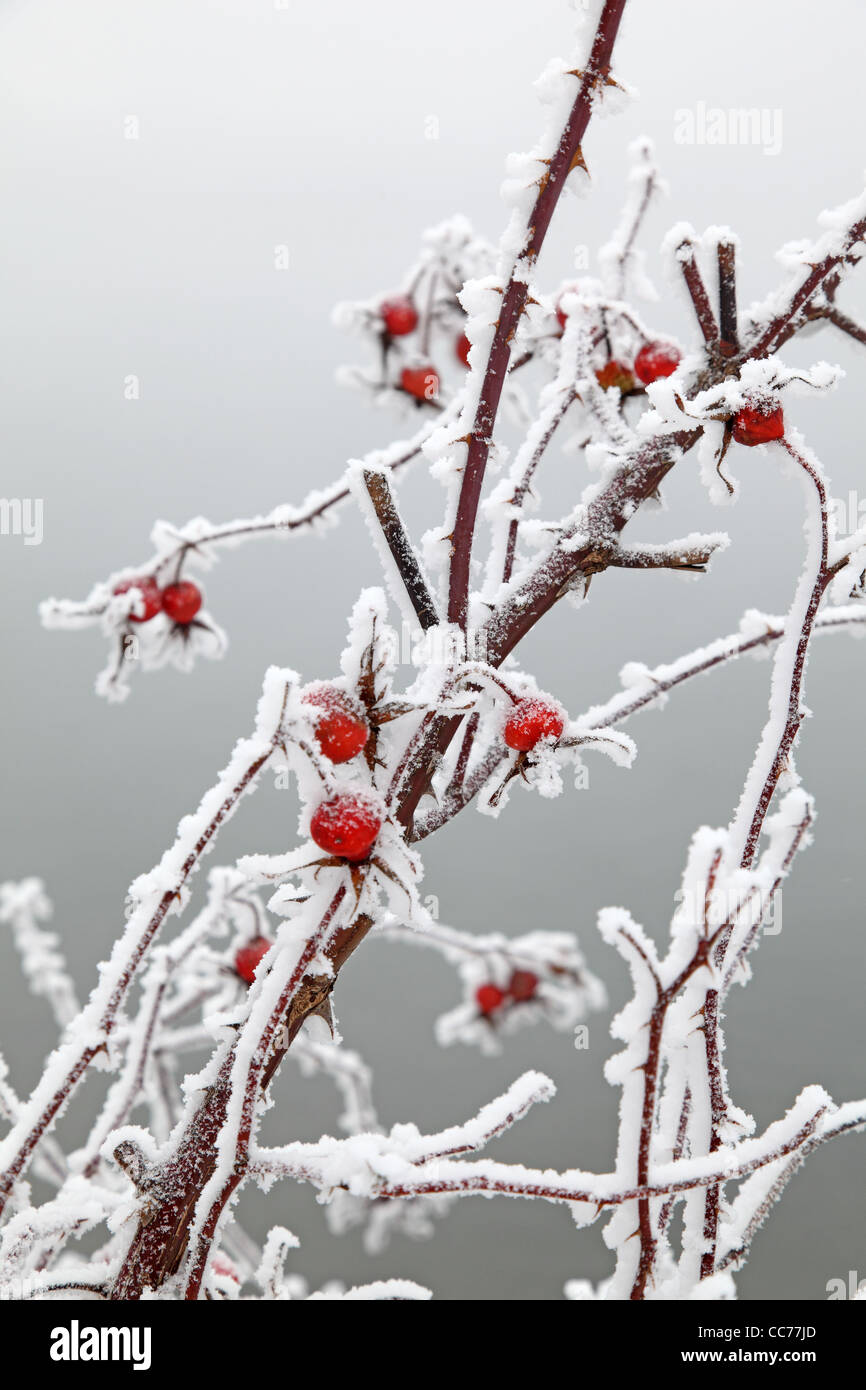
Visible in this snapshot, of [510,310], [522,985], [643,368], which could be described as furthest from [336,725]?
[522,985]

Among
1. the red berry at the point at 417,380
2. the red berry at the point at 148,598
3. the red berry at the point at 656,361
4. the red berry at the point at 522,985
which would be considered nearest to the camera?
the red berry at the point at 656,361

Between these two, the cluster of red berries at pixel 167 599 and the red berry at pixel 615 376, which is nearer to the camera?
the red berry at pixel 615 376

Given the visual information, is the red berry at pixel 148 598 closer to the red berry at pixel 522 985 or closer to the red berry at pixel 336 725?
the red berry at pixel 336 725

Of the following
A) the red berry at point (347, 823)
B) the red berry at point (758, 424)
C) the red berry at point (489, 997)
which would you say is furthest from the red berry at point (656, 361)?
the red berry at point (489, 997)

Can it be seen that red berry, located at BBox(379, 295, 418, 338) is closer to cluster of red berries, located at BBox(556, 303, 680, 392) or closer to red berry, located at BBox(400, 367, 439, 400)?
red berry, located at BBox(400, 367, 439, 400)

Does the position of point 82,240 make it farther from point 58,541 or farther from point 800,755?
point 800,755

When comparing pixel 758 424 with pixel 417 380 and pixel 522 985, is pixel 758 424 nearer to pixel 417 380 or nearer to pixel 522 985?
pixel 417 380

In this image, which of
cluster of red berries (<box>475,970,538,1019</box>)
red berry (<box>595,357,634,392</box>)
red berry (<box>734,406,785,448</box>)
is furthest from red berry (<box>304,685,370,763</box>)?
cluster of red berries (<box>475,970,538,1019</box>)
